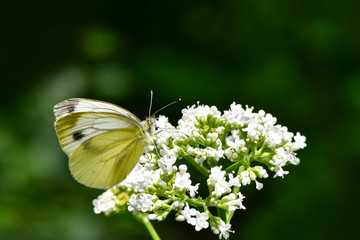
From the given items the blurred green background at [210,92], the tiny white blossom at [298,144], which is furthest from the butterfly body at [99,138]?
the blurred green background at [210,92]

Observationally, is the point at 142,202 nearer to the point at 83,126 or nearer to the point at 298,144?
the point at 83,126

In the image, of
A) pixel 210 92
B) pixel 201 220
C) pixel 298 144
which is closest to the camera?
pixel 201 220

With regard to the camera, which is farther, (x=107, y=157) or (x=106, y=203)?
(x=106, y=203)

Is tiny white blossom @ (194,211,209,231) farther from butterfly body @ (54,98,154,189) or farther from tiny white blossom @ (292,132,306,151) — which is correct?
tiny white blossom @ (292,132,306,151)

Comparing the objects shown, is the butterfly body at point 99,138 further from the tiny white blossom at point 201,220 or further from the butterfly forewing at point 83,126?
the tiny white blossom at point 201,220

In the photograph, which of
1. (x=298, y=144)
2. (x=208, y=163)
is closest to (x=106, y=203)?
(x=208, y=163)
